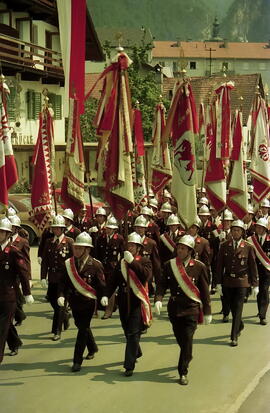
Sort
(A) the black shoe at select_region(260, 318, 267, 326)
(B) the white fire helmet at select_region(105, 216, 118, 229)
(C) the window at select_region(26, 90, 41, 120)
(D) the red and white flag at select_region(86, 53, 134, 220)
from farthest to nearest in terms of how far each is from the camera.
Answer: (C) the window at select_region(26, 90, 41, 120) → (B) the white fire helmet at select_region(105, 216, 118, 229) → (A) the black shoe at select_region(260, 318, 267, 326) → (D) the red and white flag at select_region(86, 53, 134, 220)

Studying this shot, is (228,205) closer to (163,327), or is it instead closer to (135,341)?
(163,327)

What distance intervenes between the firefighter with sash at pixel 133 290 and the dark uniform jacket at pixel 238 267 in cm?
189

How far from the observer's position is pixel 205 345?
10.9 m

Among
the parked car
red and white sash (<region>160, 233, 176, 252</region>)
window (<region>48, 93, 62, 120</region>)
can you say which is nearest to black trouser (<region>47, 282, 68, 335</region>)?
red and white sash (<region>160, 233, 176, 252</region>)

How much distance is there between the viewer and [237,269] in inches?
444

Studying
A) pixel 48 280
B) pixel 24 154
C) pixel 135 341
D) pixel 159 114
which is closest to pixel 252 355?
pixel 135 341

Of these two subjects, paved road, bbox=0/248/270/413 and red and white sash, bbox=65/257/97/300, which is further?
red and white sash, bbox=65/257/97/300

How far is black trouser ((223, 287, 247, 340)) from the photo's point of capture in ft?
35.6

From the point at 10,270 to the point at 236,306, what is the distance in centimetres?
350

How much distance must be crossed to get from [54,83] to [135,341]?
1032 inches

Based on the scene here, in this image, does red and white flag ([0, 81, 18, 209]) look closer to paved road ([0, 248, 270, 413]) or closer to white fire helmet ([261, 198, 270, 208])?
paved road ([0, 248, 270, 413])

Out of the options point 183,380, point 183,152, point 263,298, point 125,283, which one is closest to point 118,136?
point 183,152

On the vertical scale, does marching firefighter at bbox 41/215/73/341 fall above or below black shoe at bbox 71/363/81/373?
above

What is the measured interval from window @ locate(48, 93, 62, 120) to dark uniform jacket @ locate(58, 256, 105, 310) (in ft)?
81.6
